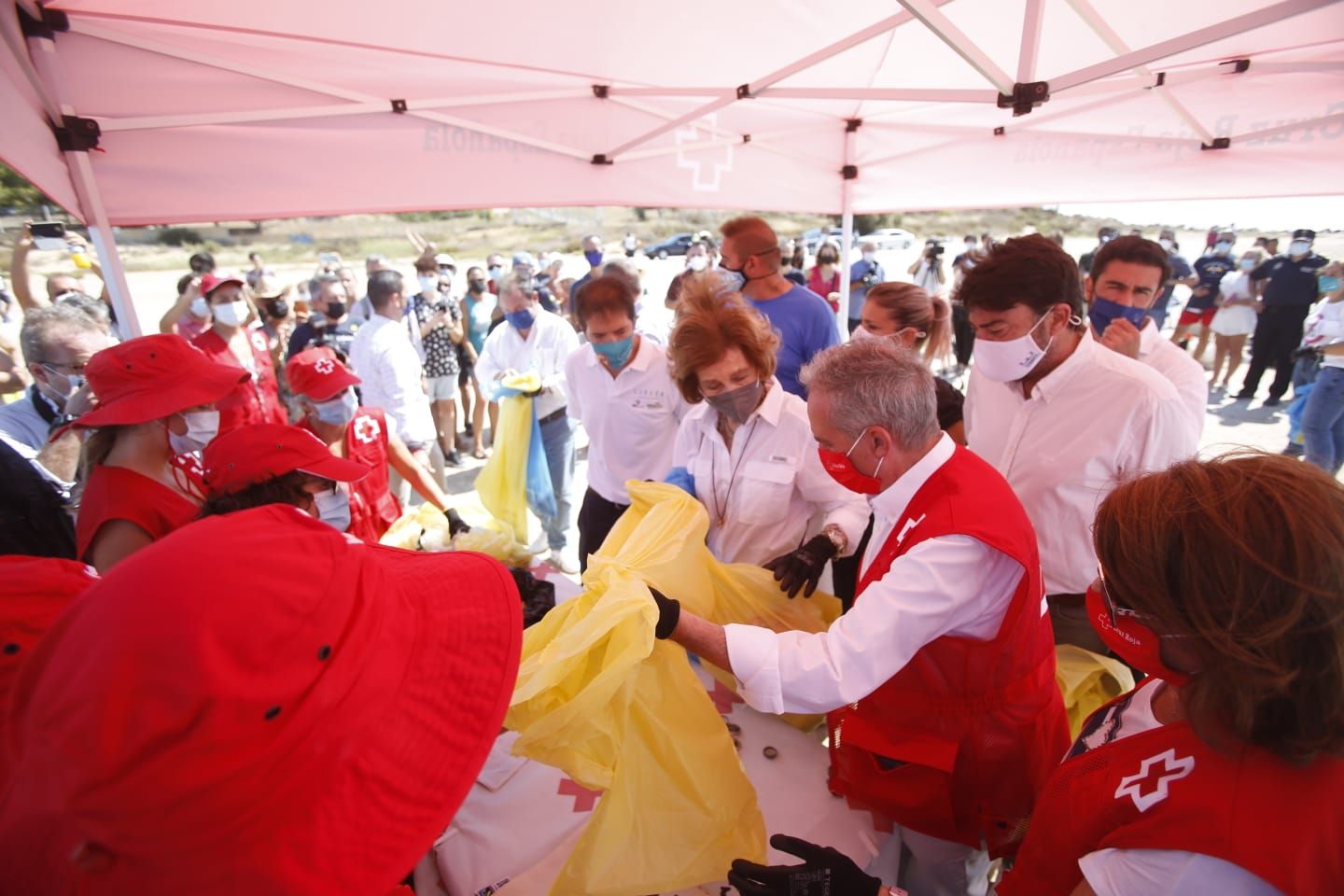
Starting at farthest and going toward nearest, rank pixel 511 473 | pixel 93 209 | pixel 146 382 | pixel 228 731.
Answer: pixel 511 473 → pixel 93 209 → pixel 146 382 → pixel 228 731

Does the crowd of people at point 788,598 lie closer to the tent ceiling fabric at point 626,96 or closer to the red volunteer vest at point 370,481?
the red volunteer vest at point 370,481

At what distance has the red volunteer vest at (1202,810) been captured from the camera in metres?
0.76

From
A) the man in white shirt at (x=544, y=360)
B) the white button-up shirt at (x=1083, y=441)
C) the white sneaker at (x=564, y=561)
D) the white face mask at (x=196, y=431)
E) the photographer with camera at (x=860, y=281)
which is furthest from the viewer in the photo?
the photographer with camera at (x=860, y=281)

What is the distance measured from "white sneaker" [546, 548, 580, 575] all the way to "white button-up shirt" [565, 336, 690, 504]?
1353 millimetres

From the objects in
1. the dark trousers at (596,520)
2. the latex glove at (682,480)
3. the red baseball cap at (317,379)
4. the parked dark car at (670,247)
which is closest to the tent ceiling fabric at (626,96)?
the red baseball cap at (317,379)

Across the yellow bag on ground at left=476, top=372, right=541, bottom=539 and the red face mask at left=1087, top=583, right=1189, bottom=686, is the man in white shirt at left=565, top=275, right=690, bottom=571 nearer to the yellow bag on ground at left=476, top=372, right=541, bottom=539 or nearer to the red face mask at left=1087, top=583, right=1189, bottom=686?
the yellow bag on ground at left=476, top=372, right=541, bottom=539

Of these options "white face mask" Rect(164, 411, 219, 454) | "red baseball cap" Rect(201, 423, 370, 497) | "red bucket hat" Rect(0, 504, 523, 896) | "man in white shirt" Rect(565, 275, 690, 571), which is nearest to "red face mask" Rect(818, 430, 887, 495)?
"red bucket hat" Rect(0, 504, 523, 896)

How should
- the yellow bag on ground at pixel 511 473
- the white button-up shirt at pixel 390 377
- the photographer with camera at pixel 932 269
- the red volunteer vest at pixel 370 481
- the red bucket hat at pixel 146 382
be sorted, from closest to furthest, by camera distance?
the red bucket hat at pixel 146 382, the red volunteer vest at pixel 370 481, the yellow bag on ground at pixel 511 473, the white button-up shirt at pixel 390 377, the photographer with camera at pixel 932 269

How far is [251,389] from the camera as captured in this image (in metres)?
4.02

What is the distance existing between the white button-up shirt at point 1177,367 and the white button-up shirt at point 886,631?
1885mm

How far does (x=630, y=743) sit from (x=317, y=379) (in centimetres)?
239

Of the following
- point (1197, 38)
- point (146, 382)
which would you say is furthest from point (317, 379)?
point (1197, 38)

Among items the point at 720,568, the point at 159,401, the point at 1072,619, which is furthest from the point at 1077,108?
the point at 159,401

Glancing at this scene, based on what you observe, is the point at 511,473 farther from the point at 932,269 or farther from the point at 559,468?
the point at 932,269
